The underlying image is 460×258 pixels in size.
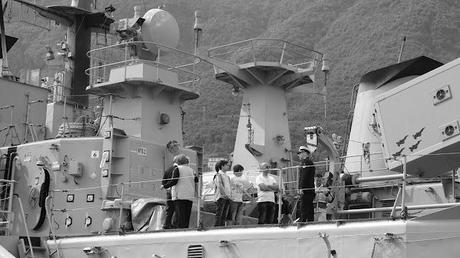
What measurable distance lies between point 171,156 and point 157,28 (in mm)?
3249

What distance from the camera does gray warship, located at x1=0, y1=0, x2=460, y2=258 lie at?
9.62m

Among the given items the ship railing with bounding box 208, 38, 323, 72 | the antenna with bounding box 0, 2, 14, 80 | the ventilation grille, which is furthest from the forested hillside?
the ventilation grille

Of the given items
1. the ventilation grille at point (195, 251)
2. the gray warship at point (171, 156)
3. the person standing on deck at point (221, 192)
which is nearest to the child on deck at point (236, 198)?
the person standing on deck at point (221, 192)

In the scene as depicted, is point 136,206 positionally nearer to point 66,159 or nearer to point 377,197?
point 66,159

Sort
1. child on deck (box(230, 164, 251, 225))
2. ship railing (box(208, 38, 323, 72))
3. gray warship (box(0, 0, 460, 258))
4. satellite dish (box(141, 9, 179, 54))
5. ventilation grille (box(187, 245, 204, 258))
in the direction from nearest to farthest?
gray warship (box(0, 0, 460, 258)) < ventilation grille (box(187, 245, 204, 258)) < child on deck (box(230, 164, 251, 225)) < satellite dish (box(141, 9, 179, 54)) < ship railing (box(208, 38, 323, 72))

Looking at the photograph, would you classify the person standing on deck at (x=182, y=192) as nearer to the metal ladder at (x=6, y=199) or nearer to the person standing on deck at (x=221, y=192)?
the person standing on deck at (x=221, y=192)

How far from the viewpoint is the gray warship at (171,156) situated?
9.62 meters

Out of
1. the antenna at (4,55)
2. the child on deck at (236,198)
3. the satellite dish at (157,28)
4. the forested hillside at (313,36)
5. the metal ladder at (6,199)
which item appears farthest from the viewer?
the forested hillside at (313,36)

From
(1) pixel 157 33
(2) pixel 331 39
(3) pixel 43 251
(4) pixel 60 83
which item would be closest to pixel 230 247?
(3) pixel 43 251

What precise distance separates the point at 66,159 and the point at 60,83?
5.18 m

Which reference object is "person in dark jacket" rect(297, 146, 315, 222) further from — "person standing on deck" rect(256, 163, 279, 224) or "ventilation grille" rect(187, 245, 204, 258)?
"ventilation grille" rect(187, 245, 204, 258)

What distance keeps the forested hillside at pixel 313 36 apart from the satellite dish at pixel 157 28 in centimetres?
3372

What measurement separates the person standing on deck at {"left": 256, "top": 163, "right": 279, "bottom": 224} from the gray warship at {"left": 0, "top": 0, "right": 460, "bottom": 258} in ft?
2.04

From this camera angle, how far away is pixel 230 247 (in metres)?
10.5
